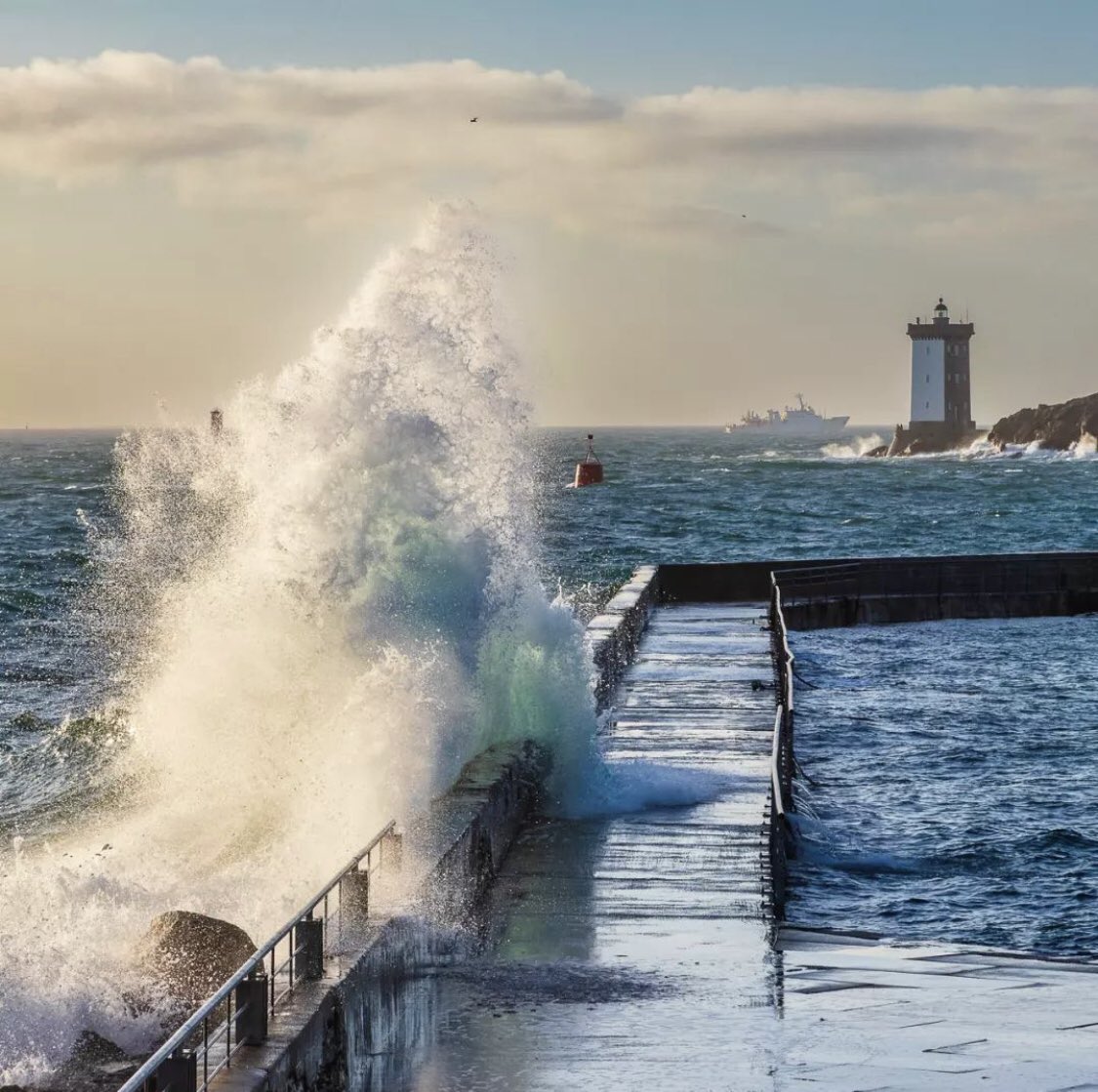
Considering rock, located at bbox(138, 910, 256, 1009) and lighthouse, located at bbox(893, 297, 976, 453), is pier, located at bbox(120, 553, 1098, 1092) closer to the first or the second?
rock, located at bbox(138, 910, 256, 1009)

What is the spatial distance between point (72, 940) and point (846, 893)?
6862 mm

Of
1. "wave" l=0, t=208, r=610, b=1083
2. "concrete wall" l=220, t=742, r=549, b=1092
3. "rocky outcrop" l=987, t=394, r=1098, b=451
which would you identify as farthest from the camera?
"rocky outcrop" l=987, t=394, r=1098, b=451

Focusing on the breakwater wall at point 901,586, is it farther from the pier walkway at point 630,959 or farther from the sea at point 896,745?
the pier walkway at point 630,959

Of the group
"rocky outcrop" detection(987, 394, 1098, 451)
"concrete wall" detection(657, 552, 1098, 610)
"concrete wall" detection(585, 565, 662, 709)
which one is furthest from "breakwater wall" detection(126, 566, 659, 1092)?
"rocky outcrop" detection(987, 394, 1098, 451)

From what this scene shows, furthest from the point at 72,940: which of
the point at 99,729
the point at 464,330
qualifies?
the point at 99,729

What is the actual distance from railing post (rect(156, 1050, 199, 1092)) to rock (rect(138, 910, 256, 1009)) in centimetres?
287

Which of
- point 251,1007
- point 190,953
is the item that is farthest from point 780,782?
point 251,1007

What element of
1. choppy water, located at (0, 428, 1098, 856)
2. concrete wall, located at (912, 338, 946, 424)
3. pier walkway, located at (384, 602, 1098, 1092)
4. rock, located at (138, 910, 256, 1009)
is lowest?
choppy water, located at (0, 428, 1098, 856)

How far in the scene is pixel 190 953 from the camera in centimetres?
1045

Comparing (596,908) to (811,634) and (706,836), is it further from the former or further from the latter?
(811,634)

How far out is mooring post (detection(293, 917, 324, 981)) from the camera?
9156 millimetres

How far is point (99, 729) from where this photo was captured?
24.6 meters

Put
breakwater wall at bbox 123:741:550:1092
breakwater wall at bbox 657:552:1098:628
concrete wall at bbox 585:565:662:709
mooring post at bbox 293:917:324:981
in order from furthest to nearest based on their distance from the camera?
breakwater wall at bbox 657:552:1098:628, concrete wall at bbox 585:565:662:709, mooring post at bbox 293:917:324:981, breakwater wall at bbox 123:741:550:1092

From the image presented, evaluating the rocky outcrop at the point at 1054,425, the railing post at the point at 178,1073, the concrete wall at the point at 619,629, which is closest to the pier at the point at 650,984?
the railing post at the point at 178,1073
